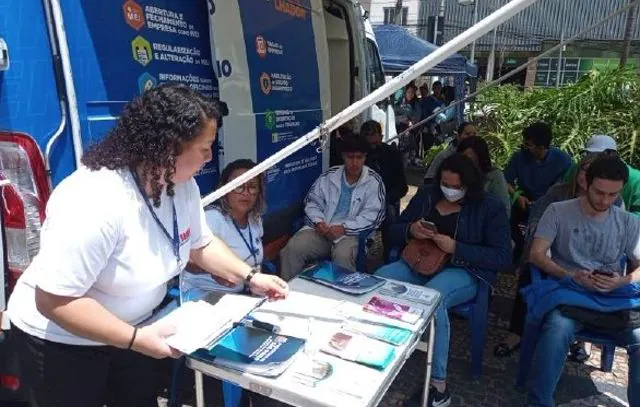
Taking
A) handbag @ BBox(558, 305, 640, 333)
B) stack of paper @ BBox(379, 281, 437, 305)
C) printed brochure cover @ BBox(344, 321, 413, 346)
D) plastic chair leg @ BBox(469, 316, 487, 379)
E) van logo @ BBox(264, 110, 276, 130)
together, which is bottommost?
plastic chair leg @ BBox(469, 316, 487, 379)

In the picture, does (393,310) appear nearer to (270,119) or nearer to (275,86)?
(270,119)

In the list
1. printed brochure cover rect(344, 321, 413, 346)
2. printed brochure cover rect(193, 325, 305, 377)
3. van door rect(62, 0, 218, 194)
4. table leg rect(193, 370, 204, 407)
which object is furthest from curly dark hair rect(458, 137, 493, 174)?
table leg rect(193, 370, 204, 407)

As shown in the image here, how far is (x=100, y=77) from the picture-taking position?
199cm

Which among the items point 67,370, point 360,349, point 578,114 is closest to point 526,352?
point 360,349

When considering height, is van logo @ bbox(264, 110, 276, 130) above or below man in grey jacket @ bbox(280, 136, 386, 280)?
above

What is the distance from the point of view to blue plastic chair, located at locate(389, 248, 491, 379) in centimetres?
283

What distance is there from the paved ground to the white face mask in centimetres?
93

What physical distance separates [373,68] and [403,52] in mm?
3743

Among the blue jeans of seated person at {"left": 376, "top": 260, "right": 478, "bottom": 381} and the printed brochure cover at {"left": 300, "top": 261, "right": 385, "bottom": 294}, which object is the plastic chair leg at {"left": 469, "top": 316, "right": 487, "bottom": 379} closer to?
the blue jeans of seated person at {"left": 376, "top": 260, "right": 478, "bottom": 381}

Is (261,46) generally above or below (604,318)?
above

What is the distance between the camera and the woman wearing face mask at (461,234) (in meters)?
2.80

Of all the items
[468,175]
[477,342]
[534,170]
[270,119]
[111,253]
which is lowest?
[477,342]

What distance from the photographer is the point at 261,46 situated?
9.78ft

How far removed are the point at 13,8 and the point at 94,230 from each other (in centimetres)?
95
